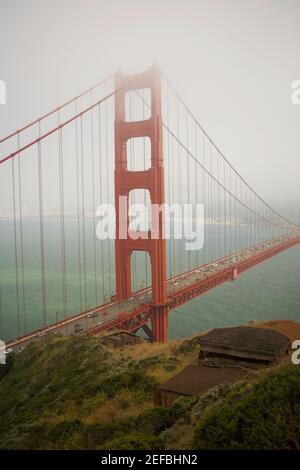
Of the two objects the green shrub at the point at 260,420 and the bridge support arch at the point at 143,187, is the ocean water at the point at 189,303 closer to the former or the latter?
the bridge support arch at the point at 143,187

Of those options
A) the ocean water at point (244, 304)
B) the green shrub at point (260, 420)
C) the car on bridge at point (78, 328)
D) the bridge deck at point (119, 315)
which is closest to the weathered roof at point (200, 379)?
the green shrub at point (260, 420)

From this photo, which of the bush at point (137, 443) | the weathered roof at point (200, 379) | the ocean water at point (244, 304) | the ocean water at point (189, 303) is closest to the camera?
the bush at point (137, 443)

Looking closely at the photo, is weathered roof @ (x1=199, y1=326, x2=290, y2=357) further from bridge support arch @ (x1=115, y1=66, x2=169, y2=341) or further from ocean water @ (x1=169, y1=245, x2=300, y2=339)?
ocean water @ (x1=169, y1=245, x2=300, y2=339)

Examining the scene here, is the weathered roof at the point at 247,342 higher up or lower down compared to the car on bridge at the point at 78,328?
higher up

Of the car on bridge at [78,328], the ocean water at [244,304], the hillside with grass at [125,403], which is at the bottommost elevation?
the ocean water at [244,304]

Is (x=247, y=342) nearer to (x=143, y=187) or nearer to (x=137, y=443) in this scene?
(x=137, y=443)

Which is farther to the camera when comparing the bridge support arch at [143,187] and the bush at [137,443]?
the bridge support arch at [143,187]

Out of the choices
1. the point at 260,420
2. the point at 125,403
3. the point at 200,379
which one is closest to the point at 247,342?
the point at 200,379
